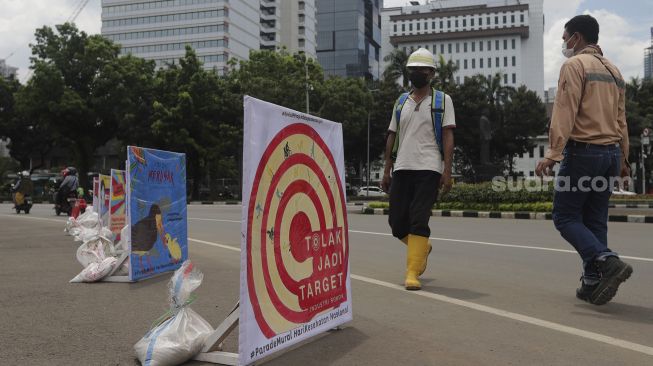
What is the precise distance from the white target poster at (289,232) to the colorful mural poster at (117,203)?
6545 mm

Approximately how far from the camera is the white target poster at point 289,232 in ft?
9.13

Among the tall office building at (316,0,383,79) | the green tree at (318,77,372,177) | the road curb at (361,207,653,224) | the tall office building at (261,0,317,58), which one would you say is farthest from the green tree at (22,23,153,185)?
the tall office building at (316,0,383,79)

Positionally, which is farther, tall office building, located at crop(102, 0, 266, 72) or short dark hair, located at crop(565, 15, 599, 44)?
tall office building, located at crop(102, 0, 266, 72)

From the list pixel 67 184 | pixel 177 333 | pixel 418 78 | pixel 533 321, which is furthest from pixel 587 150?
pixel 67 184

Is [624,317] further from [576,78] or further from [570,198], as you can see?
[576,78]

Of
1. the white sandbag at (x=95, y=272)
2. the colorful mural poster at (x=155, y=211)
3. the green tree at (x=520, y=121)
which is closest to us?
the white sandbag at (x=95, y=272)

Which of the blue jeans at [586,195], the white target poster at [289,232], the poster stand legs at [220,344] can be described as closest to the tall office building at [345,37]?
the blue jeans at [586,195]

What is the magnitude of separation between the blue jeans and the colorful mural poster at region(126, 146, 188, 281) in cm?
364

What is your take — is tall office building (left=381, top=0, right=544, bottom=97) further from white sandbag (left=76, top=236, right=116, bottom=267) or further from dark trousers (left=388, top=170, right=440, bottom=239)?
dark trousers (left=388, top=170, right=440, bottom=239)

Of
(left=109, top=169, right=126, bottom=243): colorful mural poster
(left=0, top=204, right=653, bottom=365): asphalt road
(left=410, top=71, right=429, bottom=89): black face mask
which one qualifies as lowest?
(left=0, top=204, right=653, bottom=365): asphalt road

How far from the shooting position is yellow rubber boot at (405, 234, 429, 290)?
4723mm

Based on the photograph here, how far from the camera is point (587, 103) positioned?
167 inches

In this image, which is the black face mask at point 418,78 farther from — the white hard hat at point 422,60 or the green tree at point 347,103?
the green tree at point 347,103

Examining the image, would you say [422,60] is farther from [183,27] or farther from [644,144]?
[183,27]
